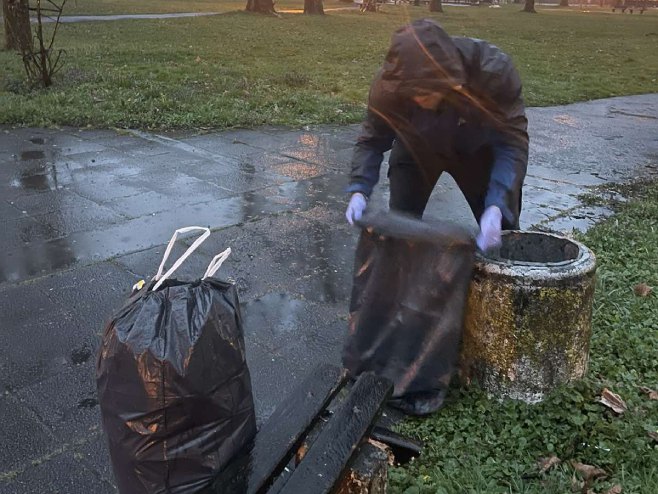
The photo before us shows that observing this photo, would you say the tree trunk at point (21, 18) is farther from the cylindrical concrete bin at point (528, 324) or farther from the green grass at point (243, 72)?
the cylindrical concrete bin at point (528, 324)

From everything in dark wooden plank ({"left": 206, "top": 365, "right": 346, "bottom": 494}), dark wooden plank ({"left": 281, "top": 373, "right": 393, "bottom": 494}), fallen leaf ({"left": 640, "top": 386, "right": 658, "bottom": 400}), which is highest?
dark wooden plank ({"left": 281, "top": 373, "right": 393, "bottom": 494})

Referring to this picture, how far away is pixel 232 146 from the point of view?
25.7 ft

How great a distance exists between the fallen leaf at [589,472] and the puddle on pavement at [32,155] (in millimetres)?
6155

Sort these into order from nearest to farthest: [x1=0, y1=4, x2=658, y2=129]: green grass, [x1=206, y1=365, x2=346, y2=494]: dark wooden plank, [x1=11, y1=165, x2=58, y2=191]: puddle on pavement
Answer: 1. [x1=206, y1=365, x2=346, y2=494]: dark wooden plank
2. [x1=11, y1=165, x2=58, y2=191]: puddle on pavement
3. [x1=0, y1=4, x2=658, y2=129]: green grass

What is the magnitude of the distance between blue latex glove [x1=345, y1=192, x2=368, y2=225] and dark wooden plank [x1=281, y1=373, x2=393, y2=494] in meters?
0.76

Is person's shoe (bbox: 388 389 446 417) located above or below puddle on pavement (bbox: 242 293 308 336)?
above

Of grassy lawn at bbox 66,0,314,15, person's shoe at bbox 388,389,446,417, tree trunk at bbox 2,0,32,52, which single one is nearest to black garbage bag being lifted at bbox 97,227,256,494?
person's shoe at bbox 388,389,446,417

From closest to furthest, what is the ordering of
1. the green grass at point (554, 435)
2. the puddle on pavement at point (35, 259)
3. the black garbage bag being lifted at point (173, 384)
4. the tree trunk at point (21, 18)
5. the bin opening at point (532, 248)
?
1. the black garbage bag being lifted at point (173, 384)
2. the green grass at point (554, 435)
3. the bin opening at point (532, 248)
4. the puddle on pavement at point (35, 259)
5. the tree trunk at point (21, 18)

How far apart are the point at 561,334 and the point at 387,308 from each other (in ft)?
2.50

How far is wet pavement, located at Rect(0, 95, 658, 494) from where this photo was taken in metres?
3.11

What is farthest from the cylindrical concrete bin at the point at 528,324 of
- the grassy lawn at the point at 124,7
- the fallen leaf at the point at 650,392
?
the grassy lawn at the point at 124,7

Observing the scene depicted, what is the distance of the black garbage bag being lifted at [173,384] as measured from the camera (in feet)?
6.31

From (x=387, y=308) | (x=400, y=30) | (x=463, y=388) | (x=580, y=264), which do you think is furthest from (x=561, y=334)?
(x=400, y=30)

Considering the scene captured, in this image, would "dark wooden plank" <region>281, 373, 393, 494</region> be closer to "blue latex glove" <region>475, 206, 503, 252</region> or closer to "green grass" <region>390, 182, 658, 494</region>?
"green grass" <region>390, 182, 658, 494</region>
